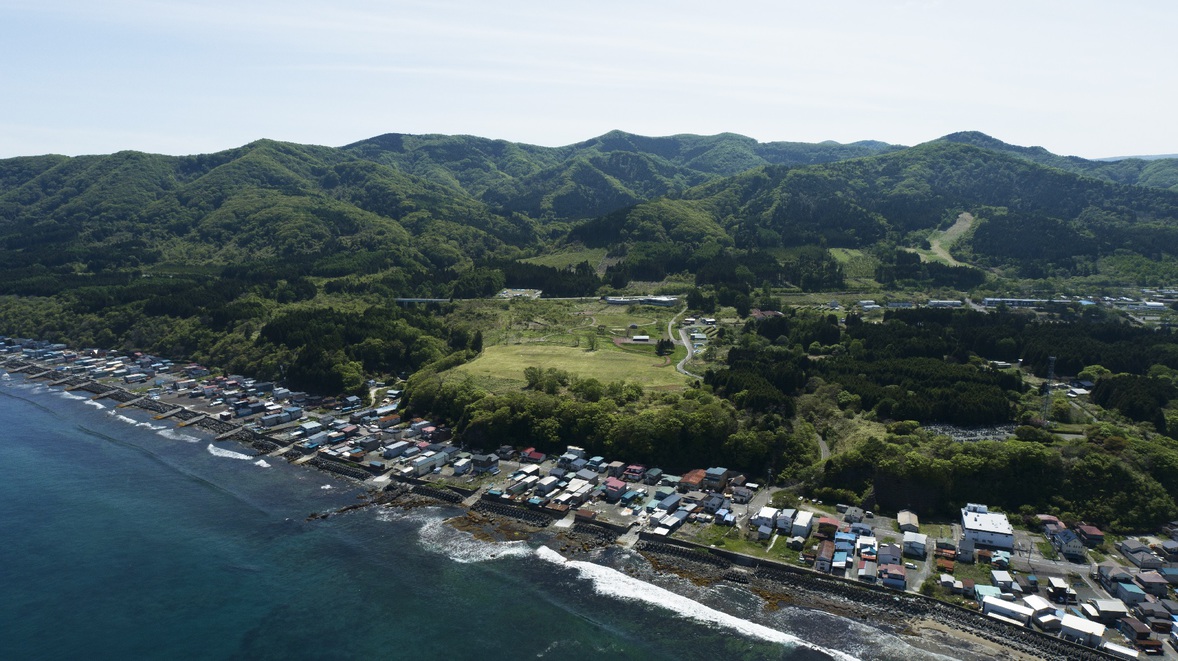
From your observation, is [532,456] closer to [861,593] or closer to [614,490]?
[614,490]

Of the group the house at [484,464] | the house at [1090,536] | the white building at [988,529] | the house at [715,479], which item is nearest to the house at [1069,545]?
the house at [1090,536]

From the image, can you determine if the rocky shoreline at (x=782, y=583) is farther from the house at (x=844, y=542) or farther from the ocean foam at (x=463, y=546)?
the house at (x=844, y=542)

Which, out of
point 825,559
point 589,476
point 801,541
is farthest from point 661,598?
point 589,476

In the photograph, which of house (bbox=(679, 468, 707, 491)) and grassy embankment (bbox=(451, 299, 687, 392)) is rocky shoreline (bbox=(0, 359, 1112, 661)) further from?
grassy embankment (bbox=(451, 299, 687, 392))

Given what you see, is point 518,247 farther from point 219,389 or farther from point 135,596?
point 135,596

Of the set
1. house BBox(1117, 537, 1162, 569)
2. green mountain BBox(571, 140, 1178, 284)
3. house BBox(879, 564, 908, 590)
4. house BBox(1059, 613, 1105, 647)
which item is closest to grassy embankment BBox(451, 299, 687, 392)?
house BBox(879, 564, 908, 590)

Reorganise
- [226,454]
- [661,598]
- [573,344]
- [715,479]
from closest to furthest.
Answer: [661,598] < [715,479] < [226,454] < [573,344]
